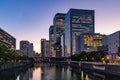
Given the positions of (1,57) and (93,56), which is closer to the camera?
(1,57)

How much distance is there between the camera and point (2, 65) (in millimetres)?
131125

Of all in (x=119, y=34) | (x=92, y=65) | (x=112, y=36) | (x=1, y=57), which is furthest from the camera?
(x=112, y=36)

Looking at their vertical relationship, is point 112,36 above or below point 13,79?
above

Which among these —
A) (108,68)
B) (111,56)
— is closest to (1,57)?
(108,68)

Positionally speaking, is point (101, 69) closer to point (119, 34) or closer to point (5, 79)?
point (5, 79)

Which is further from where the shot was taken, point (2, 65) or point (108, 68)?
point (2, 65)

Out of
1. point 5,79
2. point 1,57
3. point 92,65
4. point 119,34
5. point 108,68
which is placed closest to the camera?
point 5,79

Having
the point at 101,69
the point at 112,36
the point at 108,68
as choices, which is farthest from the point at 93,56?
the point at 108,68

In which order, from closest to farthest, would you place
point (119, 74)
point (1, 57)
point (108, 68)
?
1. point (119, 74)
2. point (108, 68)
3. point (1, 57)

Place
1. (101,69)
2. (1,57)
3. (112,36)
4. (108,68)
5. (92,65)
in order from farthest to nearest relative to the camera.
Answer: (112,36)
(92,65)
(1,57)
(101,69)
(108,68)

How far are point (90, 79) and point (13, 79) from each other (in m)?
25.7

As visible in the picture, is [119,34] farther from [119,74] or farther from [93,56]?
[119,74]

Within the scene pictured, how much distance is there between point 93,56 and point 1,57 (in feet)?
248

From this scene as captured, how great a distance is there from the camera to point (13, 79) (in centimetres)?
8194
